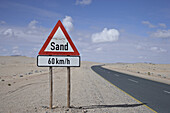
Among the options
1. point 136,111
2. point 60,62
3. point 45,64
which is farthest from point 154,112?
point 45,64

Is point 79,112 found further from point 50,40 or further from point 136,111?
point 50,40

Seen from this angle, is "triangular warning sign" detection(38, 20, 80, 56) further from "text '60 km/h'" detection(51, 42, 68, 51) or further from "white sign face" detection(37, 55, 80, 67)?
"white sign face" detection(37, 55, 80, 67)

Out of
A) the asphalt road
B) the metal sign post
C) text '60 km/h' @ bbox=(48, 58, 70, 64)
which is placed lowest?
the asphalt road

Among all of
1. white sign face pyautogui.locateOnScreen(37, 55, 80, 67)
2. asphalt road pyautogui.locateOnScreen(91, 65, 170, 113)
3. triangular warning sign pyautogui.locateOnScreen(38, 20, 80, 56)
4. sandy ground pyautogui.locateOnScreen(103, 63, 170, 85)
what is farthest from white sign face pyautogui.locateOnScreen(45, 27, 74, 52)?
sandy ground pyautogui.locateOnScreen(103, 63, 170, 85)

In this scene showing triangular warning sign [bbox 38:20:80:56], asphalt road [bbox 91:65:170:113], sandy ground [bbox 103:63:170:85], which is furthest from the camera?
sandy ground [bbox 103:63:170:85]

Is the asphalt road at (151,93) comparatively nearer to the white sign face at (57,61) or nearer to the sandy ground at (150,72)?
the white sign face at (57,61)

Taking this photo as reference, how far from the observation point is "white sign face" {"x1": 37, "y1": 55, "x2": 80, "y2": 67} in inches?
238

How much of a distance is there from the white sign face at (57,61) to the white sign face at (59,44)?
0.28 m

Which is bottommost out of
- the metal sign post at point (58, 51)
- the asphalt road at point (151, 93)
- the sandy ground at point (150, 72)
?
the sandy ground at point (150, 72)

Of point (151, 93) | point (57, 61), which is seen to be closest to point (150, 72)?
point (151, 93)

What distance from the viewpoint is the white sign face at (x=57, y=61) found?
6.05m

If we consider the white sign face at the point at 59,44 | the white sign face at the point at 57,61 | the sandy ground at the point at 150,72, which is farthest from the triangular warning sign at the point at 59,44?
the sandy ground at the point at 150,72

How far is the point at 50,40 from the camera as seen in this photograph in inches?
238

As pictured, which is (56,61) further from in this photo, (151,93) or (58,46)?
(151,93)
